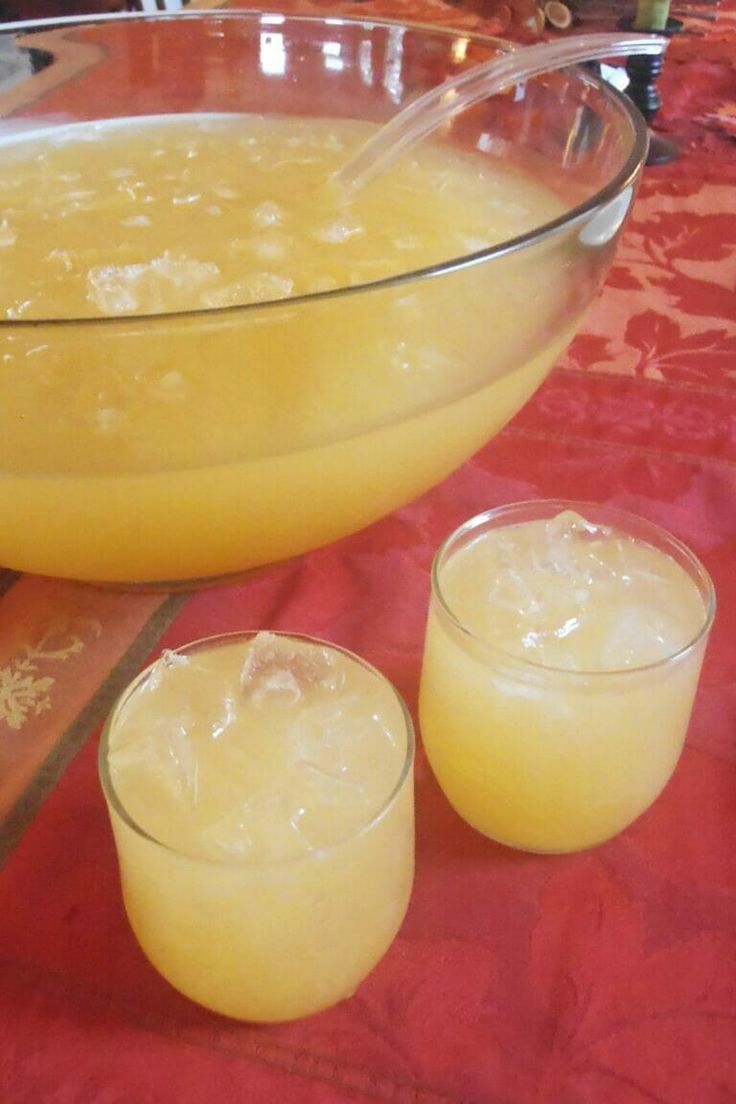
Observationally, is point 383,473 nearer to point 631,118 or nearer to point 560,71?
point 631,118

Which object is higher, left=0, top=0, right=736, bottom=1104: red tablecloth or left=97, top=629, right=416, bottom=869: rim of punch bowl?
left=97, top=629, right=416, bottom=869: rim of punch bowl

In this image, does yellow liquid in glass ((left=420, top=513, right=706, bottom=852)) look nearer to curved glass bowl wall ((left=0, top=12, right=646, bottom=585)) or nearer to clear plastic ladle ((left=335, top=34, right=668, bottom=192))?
curved glass bowl wall ((left=0, top=12, right=646, bottom=585))

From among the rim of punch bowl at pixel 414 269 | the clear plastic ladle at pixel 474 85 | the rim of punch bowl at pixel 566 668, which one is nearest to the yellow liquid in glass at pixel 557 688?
Answer: the rim of punch bowl at pixel 566 668

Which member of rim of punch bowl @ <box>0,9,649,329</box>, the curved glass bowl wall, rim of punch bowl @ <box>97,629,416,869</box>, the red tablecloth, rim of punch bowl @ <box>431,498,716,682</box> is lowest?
the red tablecloth

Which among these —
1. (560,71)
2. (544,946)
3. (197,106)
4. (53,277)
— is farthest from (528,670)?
(197,106)

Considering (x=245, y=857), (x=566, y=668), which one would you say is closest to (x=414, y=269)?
(x=566, y=668)

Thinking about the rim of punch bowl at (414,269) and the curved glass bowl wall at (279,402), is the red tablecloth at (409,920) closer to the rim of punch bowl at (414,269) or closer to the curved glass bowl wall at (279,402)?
the curved glass bowl wall at (279,402)

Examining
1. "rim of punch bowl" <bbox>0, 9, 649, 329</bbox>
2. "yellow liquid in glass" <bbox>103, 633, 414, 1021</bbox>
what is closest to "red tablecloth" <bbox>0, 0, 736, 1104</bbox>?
"yellow liquid in glass" <bbox>103, 633, 414, 1021</bbox>
